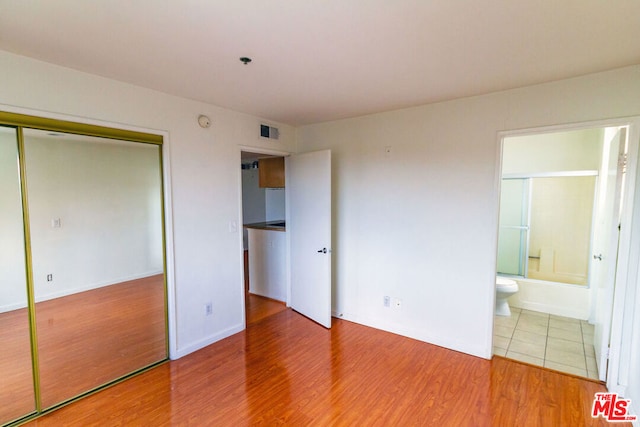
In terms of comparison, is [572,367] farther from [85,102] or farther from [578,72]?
[85,102]

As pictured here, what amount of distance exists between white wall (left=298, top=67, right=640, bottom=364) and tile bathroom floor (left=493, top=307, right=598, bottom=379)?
0.46 meters

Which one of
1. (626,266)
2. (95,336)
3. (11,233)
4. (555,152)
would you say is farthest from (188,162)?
(555,152)

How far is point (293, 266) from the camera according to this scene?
4016 millimetres

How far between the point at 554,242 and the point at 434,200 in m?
2.51

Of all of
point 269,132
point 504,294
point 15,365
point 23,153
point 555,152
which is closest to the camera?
point 23,153

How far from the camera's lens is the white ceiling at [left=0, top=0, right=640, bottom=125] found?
1442 millimetres

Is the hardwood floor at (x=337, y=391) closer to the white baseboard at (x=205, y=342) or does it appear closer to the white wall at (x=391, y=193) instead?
the white baseboard at (x=205, y=342)

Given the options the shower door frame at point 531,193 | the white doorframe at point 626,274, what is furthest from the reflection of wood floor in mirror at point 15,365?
the shower door frame at point 531,193

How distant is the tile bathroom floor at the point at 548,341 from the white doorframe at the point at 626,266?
325mm

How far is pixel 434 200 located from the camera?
3.04m

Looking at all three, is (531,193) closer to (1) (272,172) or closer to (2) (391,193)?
(2) (391,193)

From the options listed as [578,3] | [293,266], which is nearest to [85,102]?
[293,266]

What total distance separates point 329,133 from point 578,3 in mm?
2596

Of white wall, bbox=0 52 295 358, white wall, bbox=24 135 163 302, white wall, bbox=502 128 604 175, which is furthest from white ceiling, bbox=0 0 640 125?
white wall, bbox=502 128 604 175
